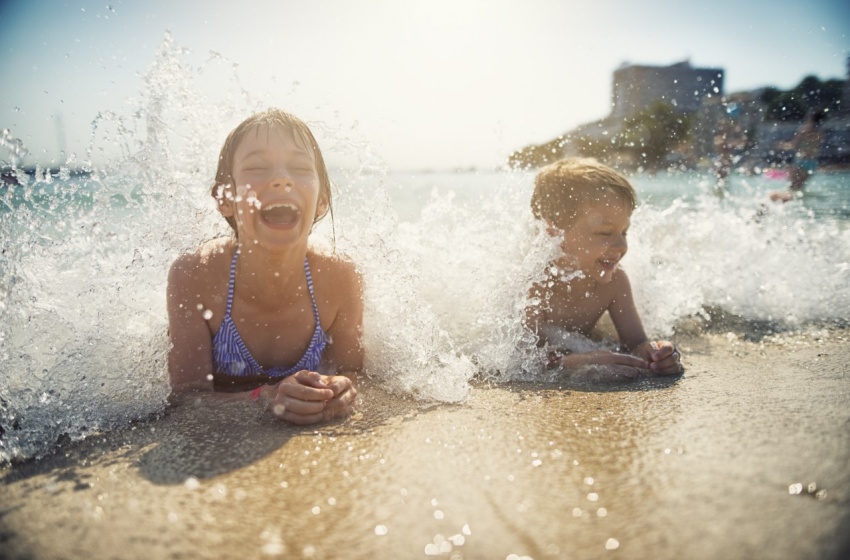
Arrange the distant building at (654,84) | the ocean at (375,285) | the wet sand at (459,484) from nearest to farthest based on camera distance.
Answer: the wet sand at (459,484) → the ocean at (375,285) → the distant building at (654,84)

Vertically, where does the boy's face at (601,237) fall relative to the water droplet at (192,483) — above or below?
above

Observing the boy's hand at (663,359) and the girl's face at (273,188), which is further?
the boy's hand at (663,359)

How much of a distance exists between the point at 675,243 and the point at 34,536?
16.8 ft

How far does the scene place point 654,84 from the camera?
6.88m

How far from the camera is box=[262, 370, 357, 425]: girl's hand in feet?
5.72

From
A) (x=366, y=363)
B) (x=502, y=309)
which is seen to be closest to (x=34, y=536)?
(x=366, y=363)

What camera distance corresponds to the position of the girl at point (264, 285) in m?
2.20

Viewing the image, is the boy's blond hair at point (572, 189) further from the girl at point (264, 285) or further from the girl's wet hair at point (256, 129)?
the girl's wet hair at point (256, 129)

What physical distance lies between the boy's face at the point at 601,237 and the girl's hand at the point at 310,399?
1.83 metres

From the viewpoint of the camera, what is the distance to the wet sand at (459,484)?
3.36 ft

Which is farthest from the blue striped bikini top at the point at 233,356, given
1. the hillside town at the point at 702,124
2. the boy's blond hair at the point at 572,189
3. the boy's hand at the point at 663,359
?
the hillside town at the point at 702,124

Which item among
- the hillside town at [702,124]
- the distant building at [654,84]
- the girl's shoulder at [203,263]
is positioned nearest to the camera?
the girl's shoulder at [203,263]

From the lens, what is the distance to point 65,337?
2561 millimetres

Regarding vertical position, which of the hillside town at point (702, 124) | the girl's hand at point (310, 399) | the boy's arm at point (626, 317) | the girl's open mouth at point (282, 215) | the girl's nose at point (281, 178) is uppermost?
the hillside town at point (702, 124)
